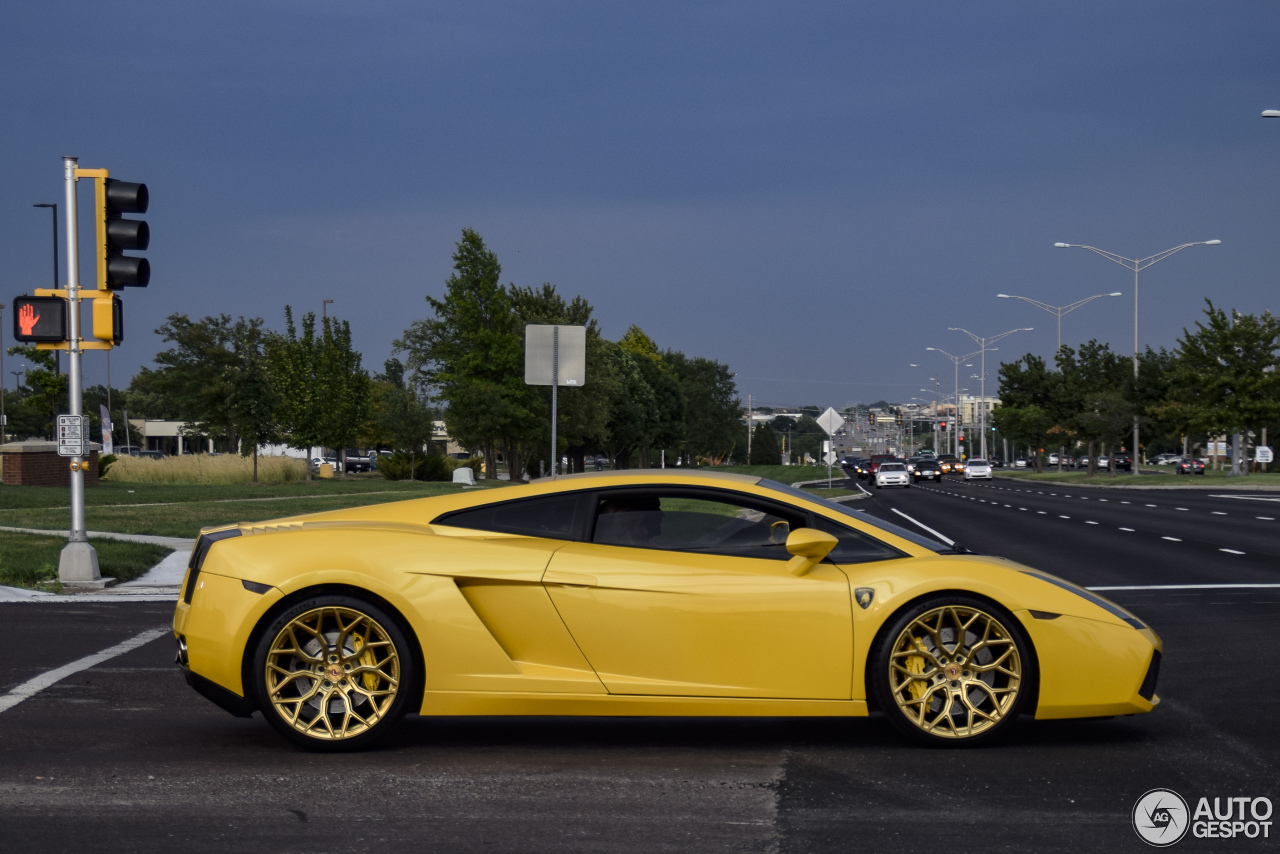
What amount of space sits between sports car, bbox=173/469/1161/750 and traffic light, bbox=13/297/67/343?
25.9 feet

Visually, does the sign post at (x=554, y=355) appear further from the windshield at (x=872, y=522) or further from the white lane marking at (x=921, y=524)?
the windshield at (x=872, y=522)

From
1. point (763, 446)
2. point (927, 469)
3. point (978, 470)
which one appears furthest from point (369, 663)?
point (763, 446)

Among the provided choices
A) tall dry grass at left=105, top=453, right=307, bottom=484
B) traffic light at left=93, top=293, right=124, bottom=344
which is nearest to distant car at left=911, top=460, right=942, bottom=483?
tall dry grass at left=105, top=453, right=307, bottom=484

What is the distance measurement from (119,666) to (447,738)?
3.30 metres

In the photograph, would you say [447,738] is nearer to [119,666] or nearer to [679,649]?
[679,649]

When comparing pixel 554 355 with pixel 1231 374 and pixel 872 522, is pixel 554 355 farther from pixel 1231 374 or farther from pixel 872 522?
pixel 1231 374

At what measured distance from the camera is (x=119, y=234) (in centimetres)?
1221

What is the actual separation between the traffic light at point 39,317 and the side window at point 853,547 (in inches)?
375

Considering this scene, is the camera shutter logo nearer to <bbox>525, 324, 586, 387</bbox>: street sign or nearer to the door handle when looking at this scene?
the door handle

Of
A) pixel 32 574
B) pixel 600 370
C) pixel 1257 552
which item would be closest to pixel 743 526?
pixel 32 574

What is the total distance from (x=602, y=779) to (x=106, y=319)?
9185 mm

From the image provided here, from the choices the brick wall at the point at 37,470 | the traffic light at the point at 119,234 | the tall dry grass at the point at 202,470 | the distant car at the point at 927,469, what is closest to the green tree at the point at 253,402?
the tall dry grass at the point at 202,470

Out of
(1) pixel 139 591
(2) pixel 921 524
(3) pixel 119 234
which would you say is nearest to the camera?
(3) pixel 119 234

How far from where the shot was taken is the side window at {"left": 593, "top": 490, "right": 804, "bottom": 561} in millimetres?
5898
